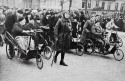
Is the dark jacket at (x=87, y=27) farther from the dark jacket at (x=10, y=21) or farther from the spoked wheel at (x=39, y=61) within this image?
the dark jacket at (x=10, y=21)

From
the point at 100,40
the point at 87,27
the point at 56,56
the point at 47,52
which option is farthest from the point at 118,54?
the point at 47,52

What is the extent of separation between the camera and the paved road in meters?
7.05

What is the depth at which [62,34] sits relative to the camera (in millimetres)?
8297

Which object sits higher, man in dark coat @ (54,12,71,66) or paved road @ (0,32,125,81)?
man in dark coat @ (54,12,71,66)

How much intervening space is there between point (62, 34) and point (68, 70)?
130 cm

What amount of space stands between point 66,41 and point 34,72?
65.5 inches

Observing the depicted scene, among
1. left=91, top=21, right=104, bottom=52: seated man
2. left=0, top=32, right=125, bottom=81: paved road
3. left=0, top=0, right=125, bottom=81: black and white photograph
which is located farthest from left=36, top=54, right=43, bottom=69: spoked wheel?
left=91, top=21, right=104, bottom=52: seated man

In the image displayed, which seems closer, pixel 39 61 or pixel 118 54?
pixel 39 61

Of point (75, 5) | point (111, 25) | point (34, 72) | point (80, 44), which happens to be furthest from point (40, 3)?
point (34, 72)

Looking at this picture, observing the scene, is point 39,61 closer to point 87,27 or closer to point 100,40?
point 87,27

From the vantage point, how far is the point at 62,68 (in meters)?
8.20

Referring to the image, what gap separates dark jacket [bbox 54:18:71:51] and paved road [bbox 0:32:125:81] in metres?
0.76

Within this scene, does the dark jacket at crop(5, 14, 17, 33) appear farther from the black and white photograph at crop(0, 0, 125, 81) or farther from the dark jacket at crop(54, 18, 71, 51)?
the dark jacket at crop(54, 18, 71, 51)

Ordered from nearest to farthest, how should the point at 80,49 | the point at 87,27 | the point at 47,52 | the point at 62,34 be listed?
the point at 62,34 < the point at 47,52 < the point at 87,27 < the point at 80,49
